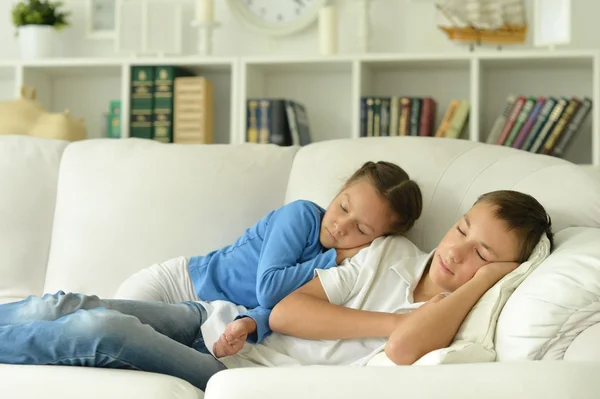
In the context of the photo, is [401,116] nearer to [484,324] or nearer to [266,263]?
[266,263]

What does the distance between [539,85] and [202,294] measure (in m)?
1.78

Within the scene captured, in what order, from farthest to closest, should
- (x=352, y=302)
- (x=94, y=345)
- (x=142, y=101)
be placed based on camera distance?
(x=142, y=101) < (x=352, y=302) < (x=94, y=345)

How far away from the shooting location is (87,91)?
3.45 m

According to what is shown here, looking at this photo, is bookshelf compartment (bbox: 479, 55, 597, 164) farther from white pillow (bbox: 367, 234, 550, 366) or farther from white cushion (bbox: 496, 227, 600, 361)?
white cushion (bbox: 496, 227, 600, 361)

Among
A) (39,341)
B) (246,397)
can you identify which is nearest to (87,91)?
(39,341)

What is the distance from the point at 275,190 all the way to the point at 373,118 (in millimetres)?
940

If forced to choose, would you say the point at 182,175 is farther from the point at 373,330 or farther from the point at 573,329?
the point at 573,329

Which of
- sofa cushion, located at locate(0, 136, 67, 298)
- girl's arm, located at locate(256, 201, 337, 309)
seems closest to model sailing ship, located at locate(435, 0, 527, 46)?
girl's arm, located at locate(256, 201, 337, 309)

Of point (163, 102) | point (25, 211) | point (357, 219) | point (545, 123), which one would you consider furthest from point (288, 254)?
point (163, 102)

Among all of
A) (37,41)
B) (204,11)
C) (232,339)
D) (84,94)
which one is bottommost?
(232,339)

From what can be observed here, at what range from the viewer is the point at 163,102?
3105mm

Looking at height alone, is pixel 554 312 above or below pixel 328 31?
below

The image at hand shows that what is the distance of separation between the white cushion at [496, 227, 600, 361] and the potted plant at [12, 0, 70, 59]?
2.46 m

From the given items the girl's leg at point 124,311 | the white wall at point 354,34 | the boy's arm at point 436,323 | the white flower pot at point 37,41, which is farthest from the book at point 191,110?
the boy's arm at point 436,323
